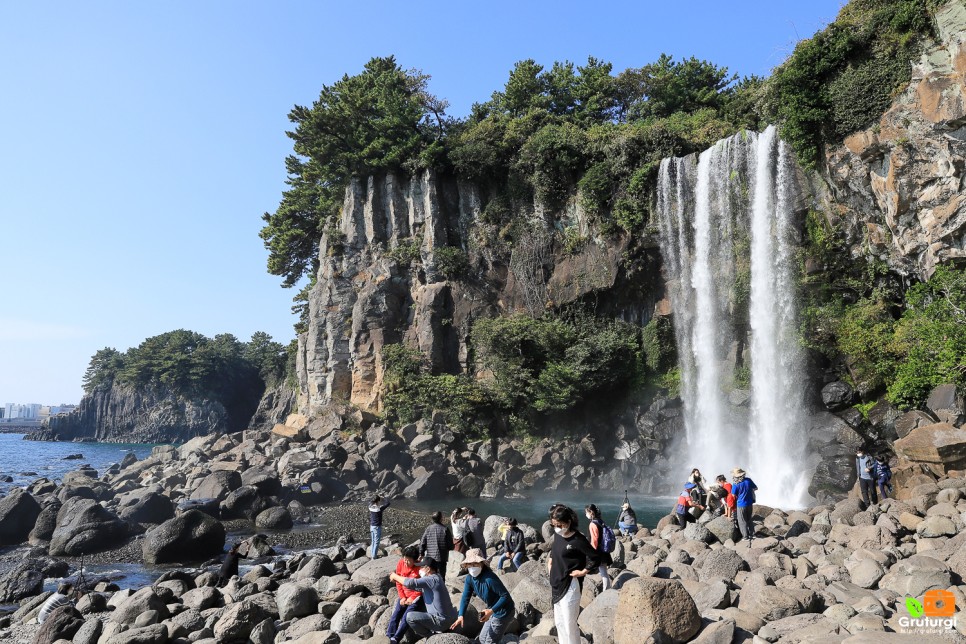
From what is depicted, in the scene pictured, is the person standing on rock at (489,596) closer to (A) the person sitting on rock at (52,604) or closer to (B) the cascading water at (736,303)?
(A) the person sitting on rock at (52,604)

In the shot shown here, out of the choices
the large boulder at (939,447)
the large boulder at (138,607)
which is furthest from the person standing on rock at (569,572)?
the large boulder at (939,447)

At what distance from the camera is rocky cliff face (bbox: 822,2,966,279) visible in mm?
17766

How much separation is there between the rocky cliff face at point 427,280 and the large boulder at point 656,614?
25.3m

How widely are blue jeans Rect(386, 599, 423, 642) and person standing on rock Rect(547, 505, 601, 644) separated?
7.17 ft

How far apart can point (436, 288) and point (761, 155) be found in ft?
61.4

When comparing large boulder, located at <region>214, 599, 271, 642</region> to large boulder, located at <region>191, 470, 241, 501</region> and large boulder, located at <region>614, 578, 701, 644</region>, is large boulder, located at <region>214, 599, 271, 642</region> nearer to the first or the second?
large boulder, located at <region>614, 578, 701, 644</region>

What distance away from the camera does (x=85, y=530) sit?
59.6 feet

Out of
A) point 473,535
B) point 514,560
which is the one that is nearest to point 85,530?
point 473,535

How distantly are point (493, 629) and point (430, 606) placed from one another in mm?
887

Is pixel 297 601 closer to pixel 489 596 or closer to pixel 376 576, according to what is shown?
pixel 376 576

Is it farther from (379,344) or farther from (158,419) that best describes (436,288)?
(158,419)

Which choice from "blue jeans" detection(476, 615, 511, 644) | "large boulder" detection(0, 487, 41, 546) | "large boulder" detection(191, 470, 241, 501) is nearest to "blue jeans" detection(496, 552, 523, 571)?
"blue jeans" detection(476, 615, 511, 644)

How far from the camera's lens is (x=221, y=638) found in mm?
9203

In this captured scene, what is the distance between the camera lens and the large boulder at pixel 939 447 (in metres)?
14.9
